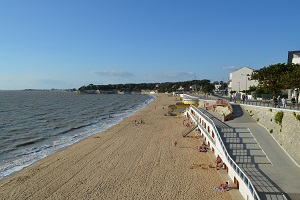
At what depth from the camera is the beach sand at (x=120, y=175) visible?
1611 cm

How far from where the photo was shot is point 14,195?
651 inches

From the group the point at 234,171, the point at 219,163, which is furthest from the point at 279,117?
the point at 234,171

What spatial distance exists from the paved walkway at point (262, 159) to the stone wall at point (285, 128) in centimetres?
36

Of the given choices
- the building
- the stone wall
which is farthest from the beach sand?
the building

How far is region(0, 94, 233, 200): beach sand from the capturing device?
16109mm

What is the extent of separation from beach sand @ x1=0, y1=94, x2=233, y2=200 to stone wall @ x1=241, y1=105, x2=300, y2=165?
4.85 meters

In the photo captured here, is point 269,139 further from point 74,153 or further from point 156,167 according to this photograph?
point 74,153

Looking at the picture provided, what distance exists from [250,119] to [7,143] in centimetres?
2548

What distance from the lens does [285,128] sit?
64.3ft

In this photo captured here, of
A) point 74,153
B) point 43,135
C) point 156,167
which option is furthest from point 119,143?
point 43,135

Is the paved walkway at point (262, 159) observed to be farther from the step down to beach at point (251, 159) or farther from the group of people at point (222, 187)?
the group of people at point (222, 187)

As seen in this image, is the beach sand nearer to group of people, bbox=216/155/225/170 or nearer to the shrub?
group of people, bbox=216/155/225/170

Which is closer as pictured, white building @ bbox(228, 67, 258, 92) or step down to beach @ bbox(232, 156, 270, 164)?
step down to beach @ bbox(232, 156, 270, 164)

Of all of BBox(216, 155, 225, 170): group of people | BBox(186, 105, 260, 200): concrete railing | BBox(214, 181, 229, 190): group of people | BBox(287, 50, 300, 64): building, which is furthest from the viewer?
BBox(287, 50, 300, 64): building
